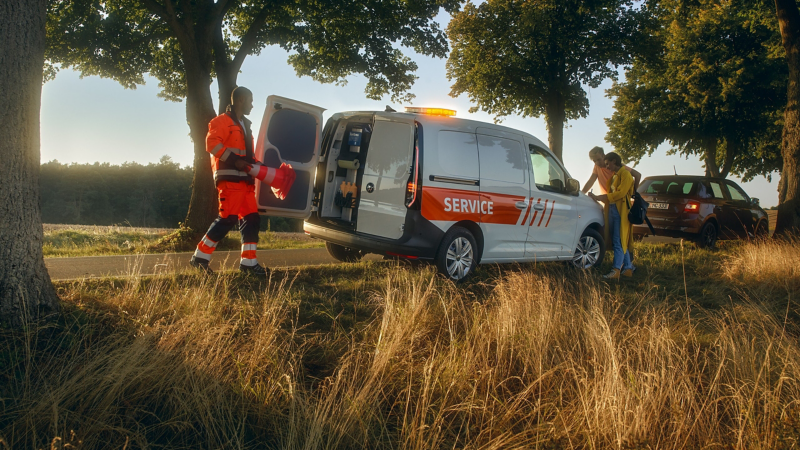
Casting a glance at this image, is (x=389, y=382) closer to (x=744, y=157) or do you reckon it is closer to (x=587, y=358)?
(x=587, y=358)

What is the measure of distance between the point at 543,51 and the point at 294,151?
662 inches

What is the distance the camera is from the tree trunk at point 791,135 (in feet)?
36.2

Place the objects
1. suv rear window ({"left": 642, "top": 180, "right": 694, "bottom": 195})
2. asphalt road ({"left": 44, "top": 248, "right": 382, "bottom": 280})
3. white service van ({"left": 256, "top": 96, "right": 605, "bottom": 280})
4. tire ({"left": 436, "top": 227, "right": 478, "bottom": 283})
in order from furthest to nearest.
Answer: suv rear window ({"left": 642, "top": 180, "right": 694, "bottom": 195}) < tire ({"left": 436, "top": 227, "right": 478, "bottom": 283}) < white service van ({"left": 256, "top": 96, "right": 605, "bottom": 280}) < asphalt road ({"left": 44, "top": 248, "right": 382, "bottom": 280})

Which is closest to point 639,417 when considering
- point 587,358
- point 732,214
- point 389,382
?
point 587,358

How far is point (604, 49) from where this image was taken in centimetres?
2083

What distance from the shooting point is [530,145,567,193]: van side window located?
7598mm

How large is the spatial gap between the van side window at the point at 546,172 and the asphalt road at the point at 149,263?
303 cm

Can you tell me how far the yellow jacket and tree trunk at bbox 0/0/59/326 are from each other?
7.10 meters

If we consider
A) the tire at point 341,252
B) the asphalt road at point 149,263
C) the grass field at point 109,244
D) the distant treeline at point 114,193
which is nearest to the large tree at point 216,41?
the grass field at point 109,244

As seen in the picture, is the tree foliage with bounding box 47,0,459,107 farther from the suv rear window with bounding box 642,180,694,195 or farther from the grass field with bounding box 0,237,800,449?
the grass field with bounding box 0,237,800,449

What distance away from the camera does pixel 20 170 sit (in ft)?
12.6

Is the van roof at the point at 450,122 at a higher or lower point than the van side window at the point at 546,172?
higher

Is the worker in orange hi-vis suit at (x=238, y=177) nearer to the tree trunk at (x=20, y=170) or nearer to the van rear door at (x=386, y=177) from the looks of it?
the van rear door at (x=386, y=177)

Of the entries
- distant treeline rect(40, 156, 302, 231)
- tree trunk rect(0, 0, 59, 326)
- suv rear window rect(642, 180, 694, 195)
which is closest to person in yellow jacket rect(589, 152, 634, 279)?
suv rear window rect(642, 180, 694, 195)
